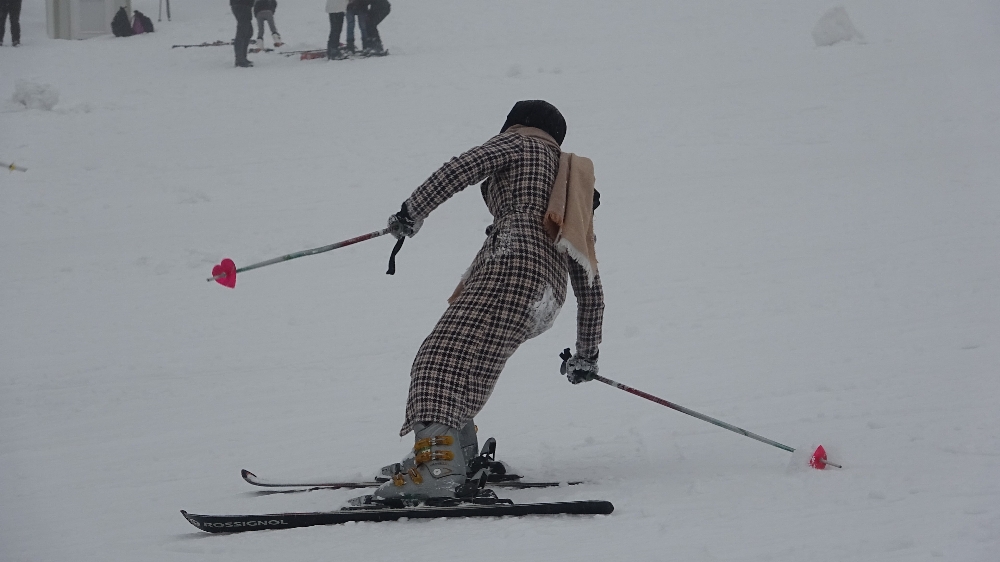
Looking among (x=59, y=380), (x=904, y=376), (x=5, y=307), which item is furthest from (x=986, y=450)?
(x=5, y=307)

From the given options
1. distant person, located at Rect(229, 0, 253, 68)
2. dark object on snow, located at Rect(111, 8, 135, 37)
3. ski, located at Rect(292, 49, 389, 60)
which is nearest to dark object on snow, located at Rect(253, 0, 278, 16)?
distant person, located at Rect(229, 0, 253, 68)

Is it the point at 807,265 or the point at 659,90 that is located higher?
the point at 659,90

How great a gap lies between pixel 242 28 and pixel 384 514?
1282cm

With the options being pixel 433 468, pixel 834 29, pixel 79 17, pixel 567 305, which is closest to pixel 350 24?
pixel 79 17

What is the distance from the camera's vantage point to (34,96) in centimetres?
1229

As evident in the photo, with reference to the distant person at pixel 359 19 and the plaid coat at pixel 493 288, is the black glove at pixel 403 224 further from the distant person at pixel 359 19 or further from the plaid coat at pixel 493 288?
the distant person at pixel 359 19

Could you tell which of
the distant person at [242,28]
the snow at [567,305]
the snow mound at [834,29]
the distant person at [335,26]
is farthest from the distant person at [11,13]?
the snow mound at [834,29]

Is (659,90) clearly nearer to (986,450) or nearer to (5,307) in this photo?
(5,307)

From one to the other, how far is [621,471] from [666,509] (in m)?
0.71

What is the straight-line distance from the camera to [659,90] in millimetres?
12562

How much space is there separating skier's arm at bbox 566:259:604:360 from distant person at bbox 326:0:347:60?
11646 mm

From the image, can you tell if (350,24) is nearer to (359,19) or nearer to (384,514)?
(359,19)

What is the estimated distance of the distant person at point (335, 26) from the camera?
14.7 metres

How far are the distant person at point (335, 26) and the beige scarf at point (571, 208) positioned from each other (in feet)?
37.7
